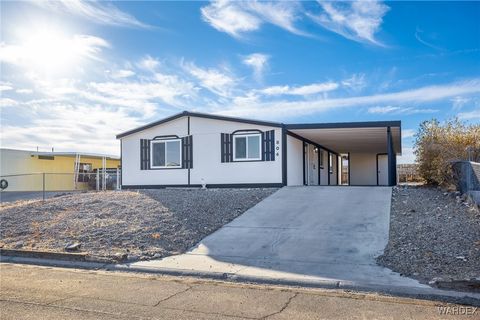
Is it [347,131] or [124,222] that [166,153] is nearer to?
[347,131]

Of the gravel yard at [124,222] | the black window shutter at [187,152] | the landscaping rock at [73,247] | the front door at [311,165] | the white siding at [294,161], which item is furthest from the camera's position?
the front door at [311,165]

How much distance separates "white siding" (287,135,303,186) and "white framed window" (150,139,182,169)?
190 inches

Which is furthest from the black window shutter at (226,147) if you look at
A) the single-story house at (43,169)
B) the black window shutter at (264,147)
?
the single-story house at (43,169)

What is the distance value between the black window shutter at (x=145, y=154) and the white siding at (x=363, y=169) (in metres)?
16.4

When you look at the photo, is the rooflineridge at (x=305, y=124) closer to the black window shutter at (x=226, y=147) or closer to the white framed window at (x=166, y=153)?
the black window shutter at (x=226, y=147)

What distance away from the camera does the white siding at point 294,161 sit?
1845 cm

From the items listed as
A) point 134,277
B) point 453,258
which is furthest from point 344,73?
point 134,277

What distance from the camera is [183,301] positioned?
6.07m

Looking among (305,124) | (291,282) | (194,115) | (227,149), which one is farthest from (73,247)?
(305,124)

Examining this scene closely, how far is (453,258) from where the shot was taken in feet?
25.4

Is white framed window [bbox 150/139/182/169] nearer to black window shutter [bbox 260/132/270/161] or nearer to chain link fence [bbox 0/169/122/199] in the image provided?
black window shutter [bbox 260/132/270/161]

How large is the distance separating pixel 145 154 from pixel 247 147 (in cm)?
508

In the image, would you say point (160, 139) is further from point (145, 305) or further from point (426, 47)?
point (145, 305)

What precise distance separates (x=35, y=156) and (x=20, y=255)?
21495 mm
